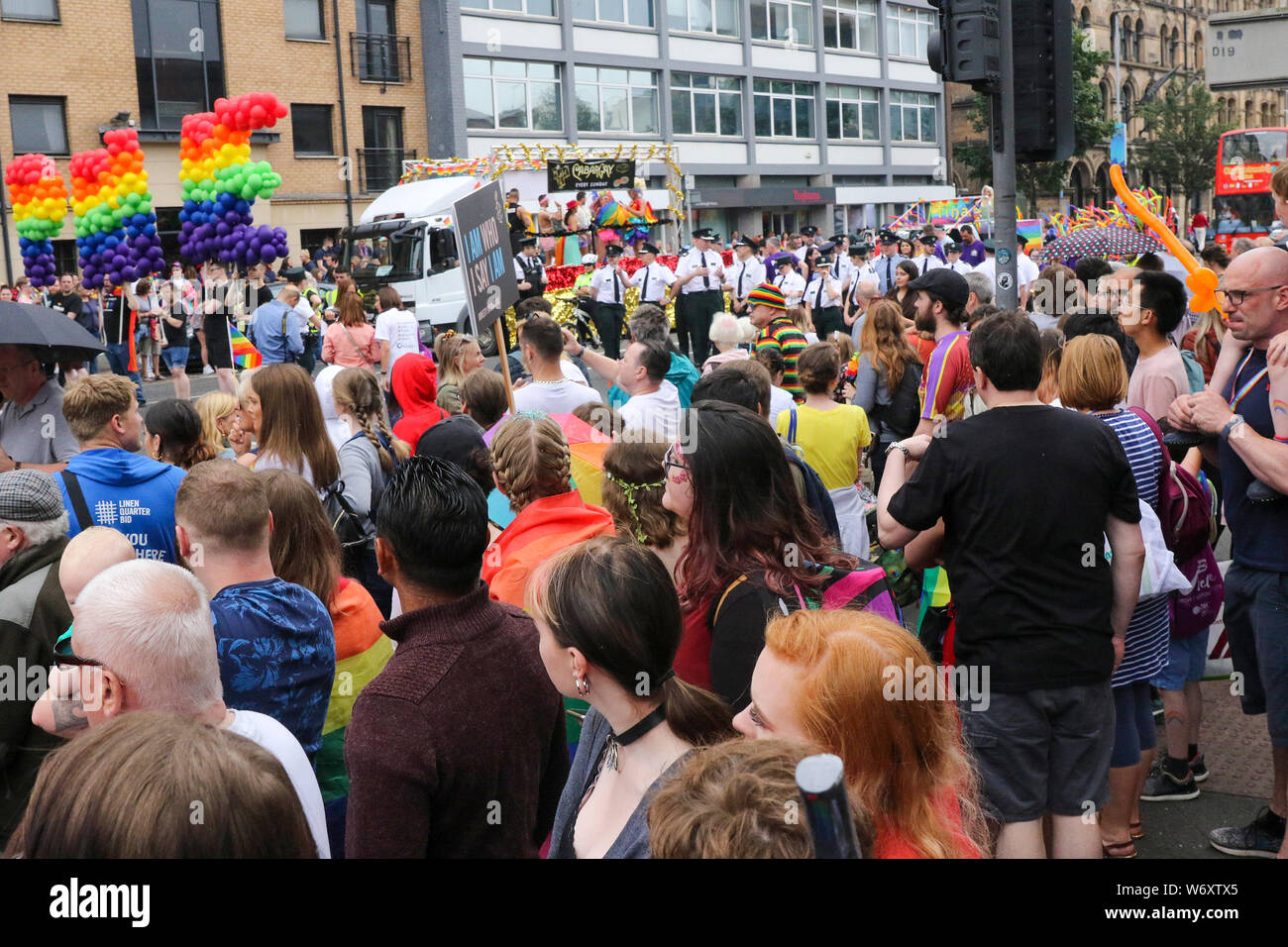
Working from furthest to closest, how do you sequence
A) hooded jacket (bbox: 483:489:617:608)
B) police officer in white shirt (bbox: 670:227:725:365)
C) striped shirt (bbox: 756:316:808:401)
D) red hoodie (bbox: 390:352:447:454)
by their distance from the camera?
police officer in white shirt (bbox: 670:227:725:365), striped shirt (bbox: 756:316:808:401), red hoodie (bbox: 390:352:447:454), hooded jacket (bbox: 483:489:617:608)

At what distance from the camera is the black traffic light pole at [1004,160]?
664 cm

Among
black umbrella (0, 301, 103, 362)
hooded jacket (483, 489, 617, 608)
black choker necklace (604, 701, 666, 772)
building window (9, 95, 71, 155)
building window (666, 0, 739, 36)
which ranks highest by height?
building window (666, 0, 739, 36)

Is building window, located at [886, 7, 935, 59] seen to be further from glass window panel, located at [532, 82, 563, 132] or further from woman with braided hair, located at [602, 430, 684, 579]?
woman with braided hair, located at [602, 430, 684, 579]

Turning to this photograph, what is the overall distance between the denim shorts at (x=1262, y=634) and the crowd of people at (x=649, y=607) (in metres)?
0.01

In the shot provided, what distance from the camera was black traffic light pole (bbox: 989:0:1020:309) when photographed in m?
6.64

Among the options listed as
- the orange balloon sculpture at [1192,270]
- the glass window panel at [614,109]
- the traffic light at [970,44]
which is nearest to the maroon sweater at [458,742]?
the orange balloon sculpture at [1192,270]

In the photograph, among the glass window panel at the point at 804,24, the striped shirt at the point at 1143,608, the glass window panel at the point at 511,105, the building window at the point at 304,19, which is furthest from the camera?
the glass window panel at the point at 804,24

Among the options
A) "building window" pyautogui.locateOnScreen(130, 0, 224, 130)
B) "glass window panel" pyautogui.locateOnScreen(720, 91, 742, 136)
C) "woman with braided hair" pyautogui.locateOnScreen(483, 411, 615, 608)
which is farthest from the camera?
"glass window panel" pyautogui.locateOnScreen(720, 91, 742, 136)

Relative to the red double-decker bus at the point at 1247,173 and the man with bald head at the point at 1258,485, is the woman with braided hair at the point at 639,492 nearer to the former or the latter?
the man with bald head at the point at 1258,485

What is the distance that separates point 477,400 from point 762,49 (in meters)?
47.4

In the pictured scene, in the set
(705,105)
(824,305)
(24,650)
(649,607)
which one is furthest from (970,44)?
(705,105)

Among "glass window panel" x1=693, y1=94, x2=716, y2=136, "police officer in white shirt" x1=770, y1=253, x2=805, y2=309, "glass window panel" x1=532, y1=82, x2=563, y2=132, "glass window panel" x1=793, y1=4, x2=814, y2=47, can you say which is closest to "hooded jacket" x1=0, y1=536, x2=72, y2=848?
"police officer in white shirt" x1=770, y1=253, x2=805, y2=309

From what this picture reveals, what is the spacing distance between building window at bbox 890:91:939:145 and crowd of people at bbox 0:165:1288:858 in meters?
54.2

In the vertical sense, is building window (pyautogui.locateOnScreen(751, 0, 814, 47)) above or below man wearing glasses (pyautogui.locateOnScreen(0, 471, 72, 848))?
above
